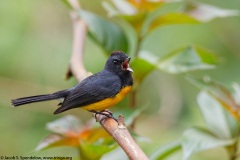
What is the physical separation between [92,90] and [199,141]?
684 millimetres

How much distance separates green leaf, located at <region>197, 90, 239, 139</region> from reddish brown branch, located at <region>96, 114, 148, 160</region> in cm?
48

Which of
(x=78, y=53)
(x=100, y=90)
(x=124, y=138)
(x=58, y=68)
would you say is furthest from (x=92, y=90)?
(x=58, y=68)

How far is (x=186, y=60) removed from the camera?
8.73 feet

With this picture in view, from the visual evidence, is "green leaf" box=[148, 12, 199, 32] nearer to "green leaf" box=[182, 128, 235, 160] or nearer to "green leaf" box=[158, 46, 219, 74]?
"green leaf" box=[158, 46, 219, 74]

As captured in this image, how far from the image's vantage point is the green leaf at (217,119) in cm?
249

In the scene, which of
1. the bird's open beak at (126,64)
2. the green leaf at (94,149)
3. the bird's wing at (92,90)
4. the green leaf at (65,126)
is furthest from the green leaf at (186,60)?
the green leaf at (94,149)

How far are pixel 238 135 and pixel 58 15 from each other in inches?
123

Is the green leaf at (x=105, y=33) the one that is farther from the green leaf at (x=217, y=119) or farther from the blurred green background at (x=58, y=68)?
the blurred green background at (x=58, y=68)

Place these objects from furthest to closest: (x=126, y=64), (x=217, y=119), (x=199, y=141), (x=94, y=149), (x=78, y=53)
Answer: (x=126, y=64) < (x=78, y=53) < (x=217, y=119) < (x=199, y=141) < (x=94, y=149)

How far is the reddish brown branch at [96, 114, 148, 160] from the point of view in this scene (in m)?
1.64

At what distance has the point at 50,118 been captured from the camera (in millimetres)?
4840

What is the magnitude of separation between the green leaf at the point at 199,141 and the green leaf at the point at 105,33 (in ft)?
2.26

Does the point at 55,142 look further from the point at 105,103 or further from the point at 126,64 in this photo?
the point at 126,64

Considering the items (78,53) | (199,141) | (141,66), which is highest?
(78,53)
